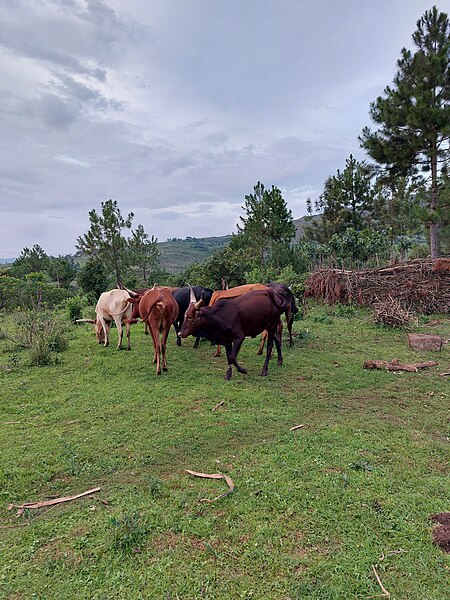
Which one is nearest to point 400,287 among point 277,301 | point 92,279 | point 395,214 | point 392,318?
point 392,318

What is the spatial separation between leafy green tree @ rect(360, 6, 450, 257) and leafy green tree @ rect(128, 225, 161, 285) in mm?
15529

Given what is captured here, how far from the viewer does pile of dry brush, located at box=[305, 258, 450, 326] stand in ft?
37.9

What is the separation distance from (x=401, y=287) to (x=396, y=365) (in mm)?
6685

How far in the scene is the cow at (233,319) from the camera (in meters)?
5.98

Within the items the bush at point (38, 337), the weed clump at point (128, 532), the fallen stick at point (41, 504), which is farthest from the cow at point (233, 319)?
the weed clump at point (128, 532)

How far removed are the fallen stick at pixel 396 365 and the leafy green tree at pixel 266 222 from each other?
18.6 metres

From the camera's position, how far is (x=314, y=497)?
2.94 meters

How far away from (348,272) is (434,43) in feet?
38.1

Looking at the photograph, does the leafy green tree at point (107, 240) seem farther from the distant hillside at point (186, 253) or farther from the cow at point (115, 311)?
the distant hillside at point (186, 253)

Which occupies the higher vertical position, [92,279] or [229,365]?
[92,279]

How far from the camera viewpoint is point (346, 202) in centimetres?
2758

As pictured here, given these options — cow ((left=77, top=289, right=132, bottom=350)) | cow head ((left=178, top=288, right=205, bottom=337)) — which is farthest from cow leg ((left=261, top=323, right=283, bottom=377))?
cow ((left=77, top=289, right=132, bottom=350))

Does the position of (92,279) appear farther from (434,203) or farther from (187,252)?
(187,252)

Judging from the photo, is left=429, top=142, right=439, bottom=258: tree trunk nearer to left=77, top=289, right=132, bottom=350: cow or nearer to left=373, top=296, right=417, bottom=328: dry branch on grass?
left=373, top=296, right=417, bottom=328: dry branch on grass
